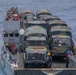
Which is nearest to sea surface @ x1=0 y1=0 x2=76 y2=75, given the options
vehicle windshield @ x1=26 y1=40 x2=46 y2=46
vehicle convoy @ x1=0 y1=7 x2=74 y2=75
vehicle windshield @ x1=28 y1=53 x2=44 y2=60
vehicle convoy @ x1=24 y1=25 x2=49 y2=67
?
vehicle convoy @ x1=0 y1=7 x2=74 y2=75

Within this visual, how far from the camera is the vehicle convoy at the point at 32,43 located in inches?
1326

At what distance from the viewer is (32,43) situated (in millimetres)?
35750

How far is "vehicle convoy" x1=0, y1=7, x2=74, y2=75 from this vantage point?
1326 inches

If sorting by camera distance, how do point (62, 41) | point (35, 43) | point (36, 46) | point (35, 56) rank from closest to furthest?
point (35, 56) → point (36, 46) → point (35, 43) → point (62, 41)

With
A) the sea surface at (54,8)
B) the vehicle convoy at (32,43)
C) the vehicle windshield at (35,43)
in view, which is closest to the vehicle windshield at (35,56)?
the vehicle convoy at (32,43)

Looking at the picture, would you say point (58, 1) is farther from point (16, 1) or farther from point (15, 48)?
point (15, 48)

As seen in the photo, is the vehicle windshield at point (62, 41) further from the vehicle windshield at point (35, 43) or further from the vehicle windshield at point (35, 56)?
the vehicle windshield at point (35, 56)

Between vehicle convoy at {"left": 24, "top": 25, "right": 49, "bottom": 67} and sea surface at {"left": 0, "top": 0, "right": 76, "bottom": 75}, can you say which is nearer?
vehicle convoy at {"left": 24, "top": 25, "right": 49, "bottom": 67}

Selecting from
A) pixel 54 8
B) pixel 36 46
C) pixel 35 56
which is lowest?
pixel 35 56

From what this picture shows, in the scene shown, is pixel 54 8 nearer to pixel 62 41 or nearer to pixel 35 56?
pixel 62 41

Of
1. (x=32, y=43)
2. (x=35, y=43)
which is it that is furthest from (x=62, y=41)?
(x=32, y=43)

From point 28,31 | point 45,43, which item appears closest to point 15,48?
point 28,31

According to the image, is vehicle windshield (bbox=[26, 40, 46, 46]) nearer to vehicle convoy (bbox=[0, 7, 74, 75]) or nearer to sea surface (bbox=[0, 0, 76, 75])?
vehicle convoy (bbox=[0, 7, 74, 75])

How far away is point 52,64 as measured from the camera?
35625mm
